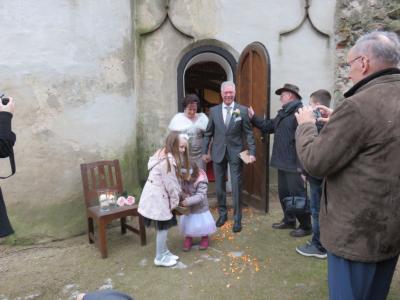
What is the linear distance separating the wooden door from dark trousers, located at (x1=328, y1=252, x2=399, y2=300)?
3.32 meters

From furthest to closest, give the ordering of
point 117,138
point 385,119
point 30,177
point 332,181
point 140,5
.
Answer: point 140,5 → point 117,138 → point 30,177 → point 332,181 → point 385,119

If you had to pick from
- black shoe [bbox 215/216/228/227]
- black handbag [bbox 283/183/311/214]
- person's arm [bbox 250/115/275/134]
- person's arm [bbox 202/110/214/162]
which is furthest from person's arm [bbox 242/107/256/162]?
black shoe [bbox 215/216/228/227]

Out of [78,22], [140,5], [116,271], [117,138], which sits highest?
[140,5]

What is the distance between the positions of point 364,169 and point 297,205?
2.51 metres

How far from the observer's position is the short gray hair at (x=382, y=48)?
6.08ft

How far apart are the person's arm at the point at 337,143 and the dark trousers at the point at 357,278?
487mm

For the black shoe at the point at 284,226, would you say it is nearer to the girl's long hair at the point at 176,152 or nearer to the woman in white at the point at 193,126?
the woman in white at the point at 193,126

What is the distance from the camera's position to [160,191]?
373 centimetres

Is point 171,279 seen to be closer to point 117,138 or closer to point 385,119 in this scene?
point 117,138

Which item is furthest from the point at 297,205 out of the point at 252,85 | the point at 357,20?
the point at 357,20

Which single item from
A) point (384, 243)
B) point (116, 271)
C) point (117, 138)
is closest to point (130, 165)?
point (117, 138)

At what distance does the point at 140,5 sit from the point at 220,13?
1.22m

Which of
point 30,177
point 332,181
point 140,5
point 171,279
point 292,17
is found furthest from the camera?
point 292,17

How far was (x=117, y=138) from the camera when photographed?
16.5 ft
